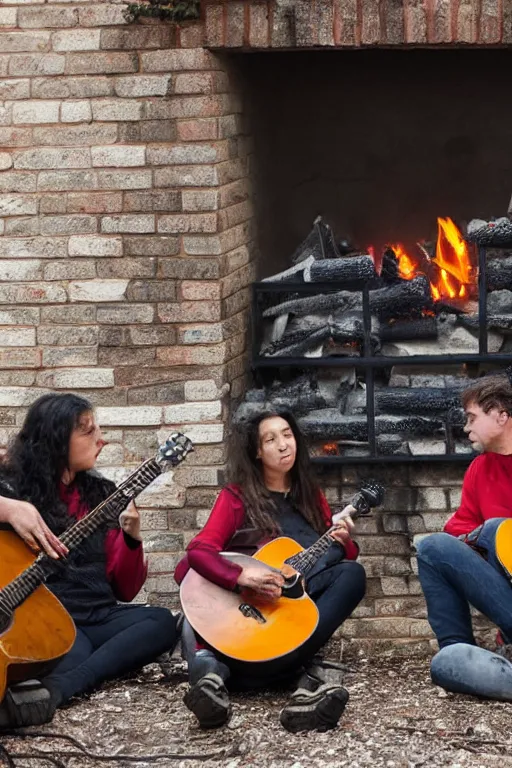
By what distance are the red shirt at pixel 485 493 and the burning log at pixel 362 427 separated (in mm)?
774

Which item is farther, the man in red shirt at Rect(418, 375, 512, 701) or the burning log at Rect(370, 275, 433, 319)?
the burning log at Rect(370, 275, 433, 319)

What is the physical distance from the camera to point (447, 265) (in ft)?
20.1

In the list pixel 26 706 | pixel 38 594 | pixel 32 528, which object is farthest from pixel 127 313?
pixel 26 706

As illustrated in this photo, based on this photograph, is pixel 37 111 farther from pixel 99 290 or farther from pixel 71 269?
pixel 99 290

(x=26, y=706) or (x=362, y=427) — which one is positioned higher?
(x=362, y=427)

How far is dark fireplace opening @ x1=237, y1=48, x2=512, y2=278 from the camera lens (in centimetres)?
641

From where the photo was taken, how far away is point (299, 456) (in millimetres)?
5070

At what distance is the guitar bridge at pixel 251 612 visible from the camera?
472 centimetres

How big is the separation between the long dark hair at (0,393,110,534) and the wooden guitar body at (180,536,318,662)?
509 mm

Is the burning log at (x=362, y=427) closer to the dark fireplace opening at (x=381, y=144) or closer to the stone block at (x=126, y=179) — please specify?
the dark fireplace opening at (x=381, y=144)

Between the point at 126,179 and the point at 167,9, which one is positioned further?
the point at 126,179

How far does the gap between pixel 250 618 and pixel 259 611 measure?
4 centimetres

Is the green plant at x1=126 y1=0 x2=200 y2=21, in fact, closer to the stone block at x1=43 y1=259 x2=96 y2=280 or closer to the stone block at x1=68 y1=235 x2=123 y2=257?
the stone block at x1=68 y1=235 x2=123 y2=257

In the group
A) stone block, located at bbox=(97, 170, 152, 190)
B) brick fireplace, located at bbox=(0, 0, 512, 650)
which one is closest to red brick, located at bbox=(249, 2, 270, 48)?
brick fireplace, located at bbox=(0, 0, 512, 650)
